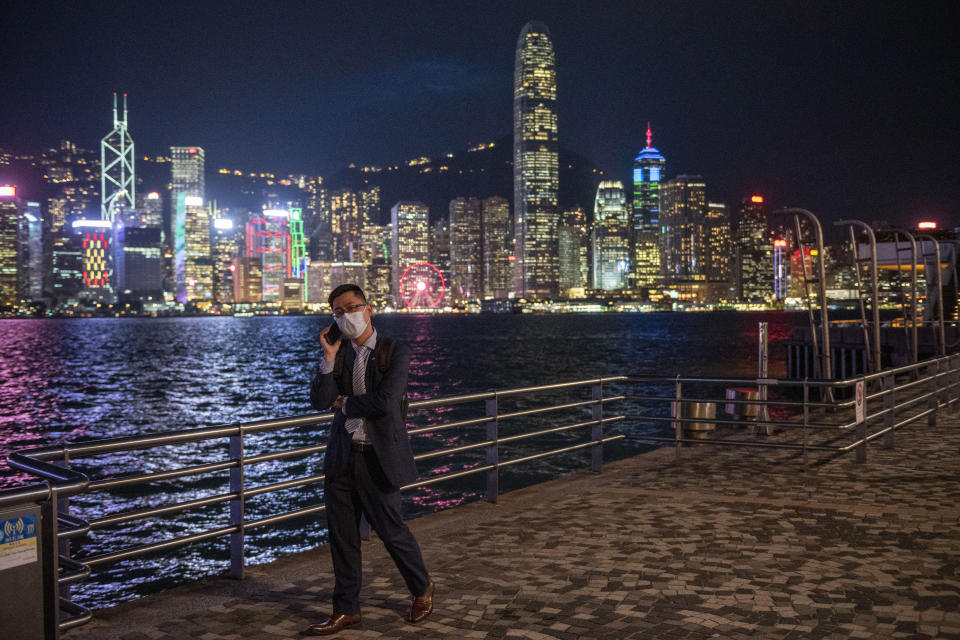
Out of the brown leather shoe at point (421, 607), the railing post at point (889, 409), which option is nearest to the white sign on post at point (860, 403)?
the railing post at point (889, 409)

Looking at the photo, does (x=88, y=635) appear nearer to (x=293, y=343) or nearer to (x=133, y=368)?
(x=133, y=368)

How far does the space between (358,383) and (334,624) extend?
1.54 m

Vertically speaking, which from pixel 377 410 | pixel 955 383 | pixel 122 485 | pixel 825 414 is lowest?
pixel 825 414

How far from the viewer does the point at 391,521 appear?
5141mm

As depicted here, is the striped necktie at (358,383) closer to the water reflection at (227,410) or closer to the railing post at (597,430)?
the railing post at (597,430)

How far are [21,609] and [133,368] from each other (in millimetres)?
76101

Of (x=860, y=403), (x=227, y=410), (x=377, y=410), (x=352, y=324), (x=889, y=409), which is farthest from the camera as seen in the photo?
(x=227, y=410)

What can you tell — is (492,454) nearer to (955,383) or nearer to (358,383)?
(358,383)

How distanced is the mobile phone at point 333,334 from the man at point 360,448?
0.03 meters

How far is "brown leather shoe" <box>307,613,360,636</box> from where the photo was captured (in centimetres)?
507

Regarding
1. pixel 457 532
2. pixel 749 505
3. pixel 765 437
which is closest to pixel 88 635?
pixel 457 532

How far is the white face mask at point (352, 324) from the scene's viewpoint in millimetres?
5047

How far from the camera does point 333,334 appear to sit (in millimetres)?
5152

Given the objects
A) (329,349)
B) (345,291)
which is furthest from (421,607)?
(345,291)
